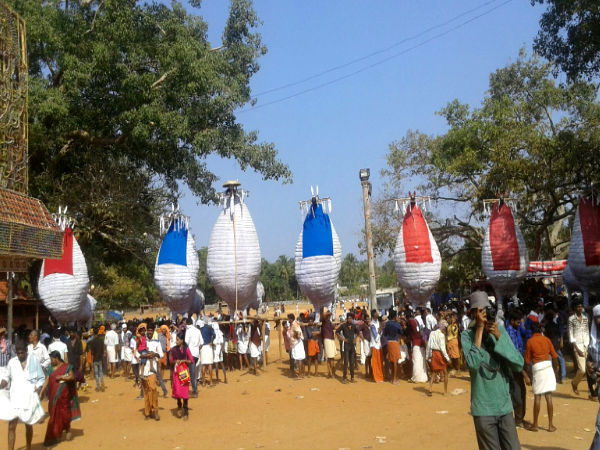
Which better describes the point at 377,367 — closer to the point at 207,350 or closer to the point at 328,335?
the point at 328,335

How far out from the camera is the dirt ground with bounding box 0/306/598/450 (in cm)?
796

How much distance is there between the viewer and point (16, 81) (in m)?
9.08

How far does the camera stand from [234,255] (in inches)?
535

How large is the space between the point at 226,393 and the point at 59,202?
9.00 meters

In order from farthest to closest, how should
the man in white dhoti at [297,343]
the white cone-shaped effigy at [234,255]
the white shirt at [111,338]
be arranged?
the white shirt at [111,338] → the white cone-shaped effigy at [234,255] → the man in white dhoti at [297,343]

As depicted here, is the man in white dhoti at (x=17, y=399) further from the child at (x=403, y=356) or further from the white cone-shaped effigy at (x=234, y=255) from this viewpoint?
the child at (x=403, y=356)

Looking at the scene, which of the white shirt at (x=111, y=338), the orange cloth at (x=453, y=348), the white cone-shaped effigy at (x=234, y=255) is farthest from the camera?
the white shirt at (x=111, y=338)

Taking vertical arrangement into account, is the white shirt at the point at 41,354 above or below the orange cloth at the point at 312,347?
above

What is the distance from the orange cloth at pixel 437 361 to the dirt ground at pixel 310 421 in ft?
1.65

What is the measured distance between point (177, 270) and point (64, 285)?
262 centimetres

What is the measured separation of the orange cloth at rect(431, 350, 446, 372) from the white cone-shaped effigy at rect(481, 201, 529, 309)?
4.72 meters

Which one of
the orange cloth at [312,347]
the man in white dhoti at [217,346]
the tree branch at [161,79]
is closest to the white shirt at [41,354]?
the man in white dhoti at [217,346]

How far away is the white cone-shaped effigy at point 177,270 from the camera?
14570mm

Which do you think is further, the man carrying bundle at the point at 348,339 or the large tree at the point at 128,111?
the large tree at the point at 128,111
